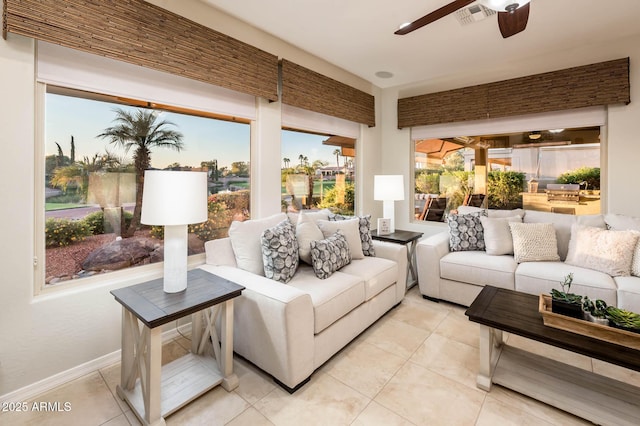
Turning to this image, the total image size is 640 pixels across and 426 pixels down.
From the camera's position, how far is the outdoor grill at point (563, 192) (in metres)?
3.59

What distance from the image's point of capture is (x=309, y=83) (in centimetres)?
345

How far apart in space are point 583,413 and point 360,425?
47.9 inches

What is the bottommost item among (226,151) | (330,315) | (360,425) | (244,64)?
(360,425)

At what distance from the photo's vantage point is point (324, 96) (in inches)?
144

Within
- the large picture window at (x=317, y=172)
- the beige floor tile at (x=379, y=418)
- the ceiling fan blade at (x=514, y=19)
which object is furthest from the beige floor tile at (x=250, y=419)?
the ceiling fan blade at (x=514, y=19)

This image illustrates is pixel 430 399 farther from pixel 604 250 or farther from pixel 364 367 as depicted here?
pixel 604 250

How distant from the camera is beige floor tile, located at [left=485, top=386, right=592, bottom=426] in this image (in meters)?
1.66

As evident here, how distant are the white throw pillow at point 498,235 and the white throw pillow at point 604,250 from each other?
20.2 inches

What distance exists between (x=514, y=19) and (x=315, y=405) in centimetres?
284

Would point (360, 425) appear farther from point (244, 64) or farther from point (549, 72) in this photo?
point (549, 72)

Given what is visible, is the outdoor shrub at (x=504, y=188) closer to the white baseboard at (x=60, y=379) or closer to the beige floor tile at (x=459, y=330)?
the beige floor tile at (x=459, y=330)

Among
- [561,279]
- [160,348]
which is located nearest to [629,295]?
[561,279]

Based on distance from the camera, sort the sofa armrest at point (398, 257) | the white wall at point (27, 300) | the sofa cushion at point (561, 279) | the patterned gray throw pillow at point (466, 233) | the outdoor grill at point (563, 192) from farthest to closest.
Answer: the outdoor grill at point (563, 192), the patterned gray throw pillow at point (466, 233), the sofa armrest at point (398, 257), the sofa cushion at point (561, 279), the white wall at point (27, 300)

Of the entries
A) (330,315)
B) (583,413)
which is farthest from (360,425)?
(583,413)
